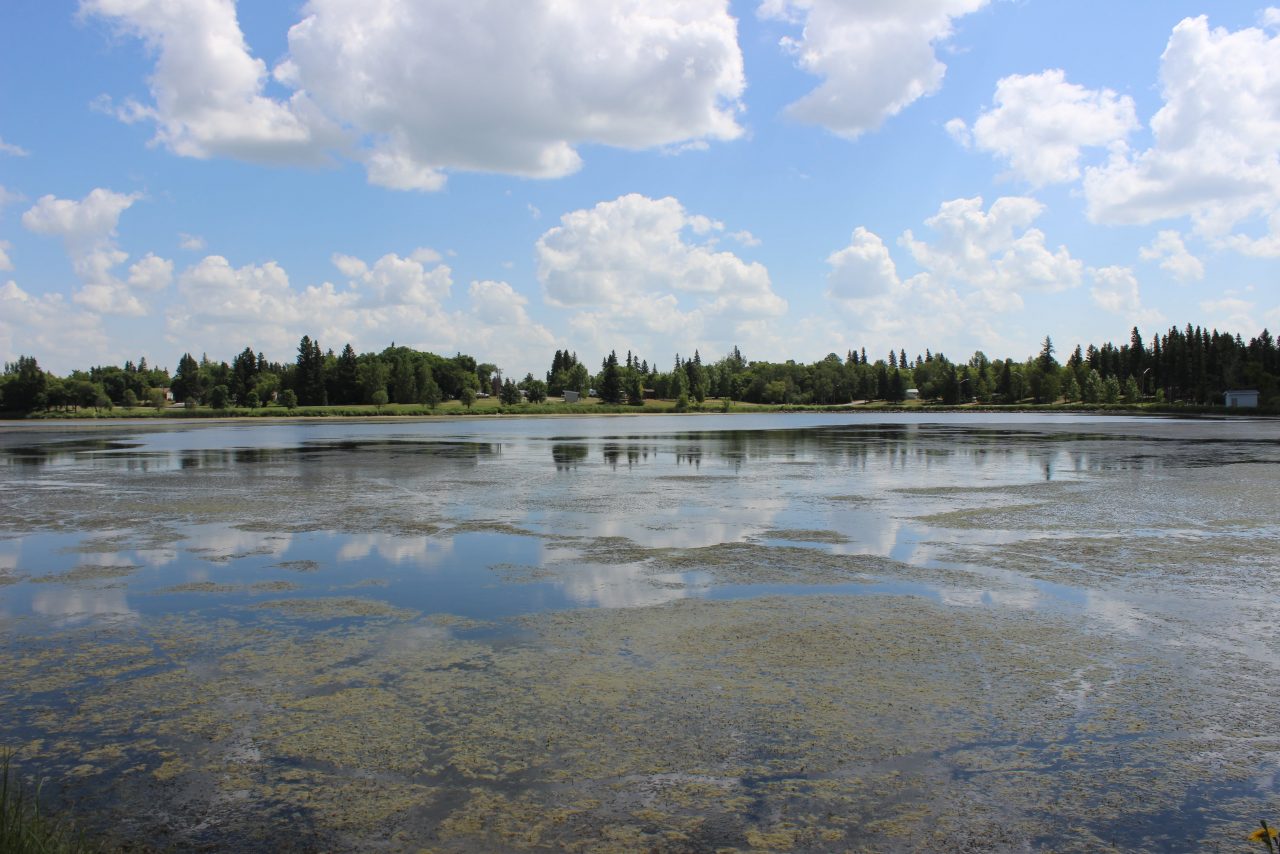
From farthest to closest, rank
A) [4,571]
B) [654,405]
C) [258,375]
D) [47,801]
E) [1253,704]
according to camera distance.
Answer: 1. [654,405]
2. [258,375]
3. [4,571]
4. [1253,704]
5. [47,801]

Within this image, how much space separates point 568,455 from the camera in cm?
4353

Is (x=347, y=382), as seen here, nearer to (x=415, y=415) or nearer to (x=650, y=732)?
(x=415, y=415)

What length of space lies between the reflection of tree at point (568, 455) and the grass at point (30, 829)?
2865 cm

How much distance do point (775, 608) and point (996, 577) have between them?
4.10 metres

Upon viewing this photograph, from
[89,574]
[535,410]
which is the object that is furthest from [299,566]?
[535,410]

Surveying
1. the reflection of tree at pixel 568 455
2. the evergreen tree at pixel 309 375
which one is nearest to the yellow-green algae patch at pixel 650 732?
the reflection of tree at pixel 568 455

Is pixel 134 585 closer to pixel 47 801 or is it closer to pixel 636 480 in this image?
pixel 47 801

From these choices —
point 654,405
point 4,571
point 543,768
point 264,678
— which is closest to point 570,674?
point 543,768

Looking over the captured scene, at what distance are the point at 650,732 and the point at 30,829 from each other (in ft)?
14.1

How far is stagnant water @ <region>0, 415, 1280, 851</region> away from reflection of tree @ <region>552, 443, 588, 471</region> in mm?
16332

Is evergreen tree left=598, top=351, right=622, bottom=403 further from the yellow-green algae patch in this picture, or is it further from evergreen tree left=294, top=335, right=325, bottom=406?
the yellow-green algae patch

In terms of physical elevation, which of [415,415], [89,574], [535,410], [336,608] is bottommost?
[336,608]

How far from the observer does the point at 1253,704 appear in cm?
784

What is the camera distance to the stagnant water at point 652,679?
19.6 ft
